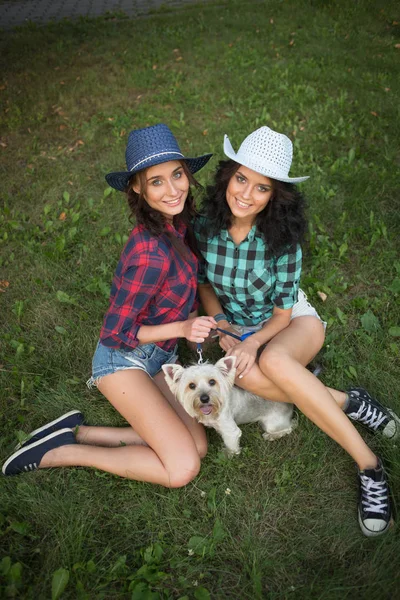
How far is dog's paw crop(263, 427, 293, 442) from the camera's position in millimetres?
3047

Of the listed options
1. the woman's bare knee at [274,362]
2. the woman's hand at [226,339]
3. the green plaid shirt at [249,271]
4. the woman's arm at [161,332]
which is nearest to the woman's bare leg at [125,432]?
the woman's arm at [161,332]

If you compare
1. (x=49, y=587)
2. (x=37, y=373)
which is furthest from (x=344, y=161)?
(x=49, y=587)

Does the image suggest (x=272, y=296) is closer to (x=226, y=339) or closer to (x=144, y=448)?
(x=226, y=339)

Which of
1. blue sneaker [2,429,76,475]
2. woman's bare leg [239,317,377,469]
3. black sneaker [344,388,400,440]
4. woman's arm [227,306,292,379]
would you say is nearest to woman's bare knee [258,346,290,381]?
woman's bare leg [239,317,377,469]

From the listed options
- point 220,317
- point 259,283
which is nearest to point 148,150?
point 259,283

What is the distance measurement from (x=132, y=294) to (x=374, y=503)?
73.8 inches

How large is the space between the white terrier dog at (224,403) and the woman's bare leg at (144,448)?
0.16 m

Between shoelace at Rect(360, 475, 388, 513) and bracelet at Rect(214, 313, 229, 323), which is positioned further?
bracelet at Rect(214, 313, 229, 323)

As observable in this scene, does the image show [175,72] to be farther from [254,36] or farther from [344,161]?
[344,161]

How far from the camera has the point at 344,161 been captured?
535 cm

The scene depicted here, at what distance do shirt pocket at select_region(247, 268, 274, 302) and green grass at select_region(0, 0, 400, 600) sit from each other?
88 cm

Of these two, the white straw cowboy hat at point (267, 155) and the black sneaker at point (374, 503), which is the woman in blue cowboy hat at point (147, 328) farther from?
the black sneaker at point (374, 503)

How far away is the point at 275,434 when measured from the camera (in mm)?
3055

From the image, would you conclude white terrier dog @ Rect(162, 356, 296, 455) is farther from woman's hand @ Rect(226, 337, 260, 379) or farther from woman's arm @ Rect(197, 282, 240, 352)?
woman's arm @ Rect(197, 282, 240, 352)
